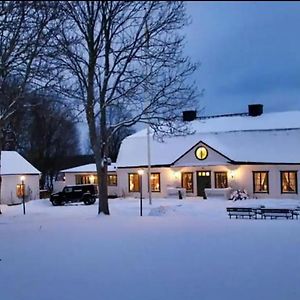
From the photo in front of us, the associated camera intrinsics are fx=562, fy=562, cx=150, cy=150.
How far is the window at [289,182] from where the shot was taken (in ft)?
138

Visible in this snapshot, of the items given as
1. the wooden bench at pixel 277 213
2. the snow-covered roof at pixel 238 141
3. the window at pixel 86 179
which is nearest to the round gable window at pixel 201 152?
the snow-covered roof at pixel 238 141

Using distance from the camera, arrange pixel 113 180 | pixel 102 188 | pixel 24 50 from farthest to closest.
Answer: pixel 113 180 → pixel 102 188 → pixel 24 50

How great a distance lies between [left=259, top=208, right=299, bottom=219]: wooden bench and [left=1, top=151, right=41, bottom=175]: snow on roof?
26385 millimetres

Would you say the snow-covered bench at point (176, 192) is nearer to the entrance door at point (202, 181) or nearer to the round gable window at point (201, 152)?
the entrance door at point (202, 181)

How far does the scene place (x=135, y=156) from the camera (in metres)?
50.0

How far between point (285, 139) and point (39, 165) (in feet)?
120

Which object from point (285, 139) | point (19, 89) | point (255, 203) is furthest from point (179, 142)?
point (19, 89)

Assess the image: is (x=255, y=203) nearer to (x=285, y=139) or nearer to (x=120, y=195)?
(x=285, y=139)

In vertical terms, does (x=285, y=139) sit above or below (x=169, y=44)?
below

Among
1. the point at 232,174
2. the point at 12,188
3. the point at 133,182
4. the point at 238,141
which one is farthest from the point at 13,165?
the point at 238,141

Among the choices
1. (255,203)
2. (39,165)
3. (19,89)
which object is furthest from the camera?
(39,165)

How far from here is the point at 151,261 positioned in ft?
44.0

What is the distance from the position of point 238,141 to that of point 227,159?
3.42 metres

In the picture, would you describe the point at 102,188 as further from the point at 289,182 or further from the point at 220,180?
the point at 289,182
